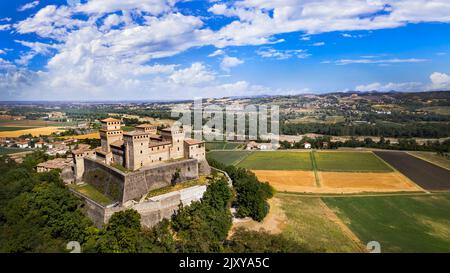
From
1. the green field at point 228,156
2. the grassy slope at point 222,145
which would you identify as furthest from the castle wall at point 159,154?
the grassy slope at point 222,145

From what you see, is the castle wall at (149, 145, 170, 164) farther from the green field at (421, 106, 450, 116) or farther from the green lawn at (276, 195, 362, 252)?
the green field at (421, 106, 450, 116)

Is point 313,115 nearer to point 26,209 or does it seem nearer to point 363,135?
point 363,135

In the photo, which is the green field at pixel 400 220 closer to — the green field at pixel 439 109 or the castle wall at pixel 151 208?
the castle wall at pixel 151 208

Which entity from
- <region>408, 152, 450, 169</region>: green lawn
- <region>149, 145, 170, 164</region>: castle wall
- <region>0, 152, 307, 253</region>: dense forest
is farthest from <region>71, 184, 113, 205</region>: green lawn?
<region>408, 152, 450, 169</region>: green lawn

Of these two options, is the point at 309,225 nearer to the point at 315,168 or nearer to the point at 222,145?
the point at 315,168
